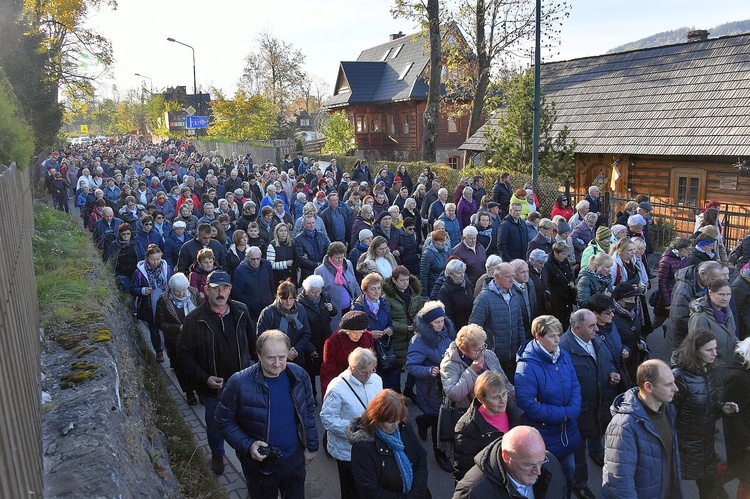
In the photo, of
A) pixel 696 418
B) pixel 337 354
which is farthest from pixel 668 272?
pixel 337 354

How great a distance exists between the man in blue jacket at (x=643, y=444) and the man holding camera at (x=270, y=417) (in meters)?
2.12

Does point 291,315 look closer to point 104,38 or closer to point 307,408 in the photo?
point 307,408

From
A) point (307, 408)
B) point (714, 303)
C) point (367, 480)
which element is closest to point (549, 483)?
point (367, 480)

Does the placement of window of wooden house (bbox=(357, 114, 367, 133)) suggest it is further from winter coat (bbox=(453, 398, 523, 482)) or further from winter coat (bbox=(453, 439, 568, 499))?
winter coat (bbox=(453, 439, 568, 499))

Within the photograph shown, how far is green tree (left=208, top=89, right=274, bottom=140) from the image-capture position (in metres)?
45.2

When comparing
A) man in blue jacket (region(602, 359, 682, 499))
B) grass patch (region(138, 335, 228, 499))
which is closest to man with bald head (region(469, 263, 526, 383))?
man in blue jacket (region(602, 359, 682, 499))

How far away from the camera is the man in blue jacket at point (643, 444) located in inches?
161

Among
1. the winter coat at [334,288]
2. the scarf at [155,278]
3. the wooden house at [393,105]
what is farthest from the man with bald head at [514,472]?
the wooden house at [393,105]

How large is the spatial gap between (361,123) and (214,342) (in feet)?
136

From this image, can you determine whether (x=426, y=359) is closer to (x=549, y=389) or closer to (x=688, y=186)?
(x=549, y=389)

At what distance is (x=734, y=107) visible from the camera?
62.9 ft

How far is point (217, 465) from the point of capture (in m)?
6.00

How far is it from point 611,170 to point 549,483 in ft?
65.5

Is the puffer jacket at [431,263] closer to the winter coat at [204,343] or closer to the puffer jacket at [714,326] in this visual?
the winter coat at [204,343]
